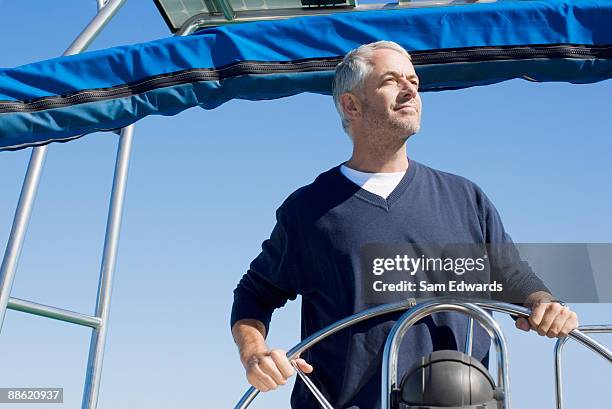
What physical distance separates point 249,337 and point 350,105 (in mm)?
675

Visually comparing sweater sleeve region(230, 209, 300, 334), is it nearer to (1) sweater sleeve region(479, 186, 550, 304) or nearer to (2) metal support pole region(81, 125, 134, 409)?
(1) sweater sleeve region(479, 186, 550, 304)

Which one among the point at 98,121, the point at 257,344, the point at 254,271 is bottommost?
the point at 257,344

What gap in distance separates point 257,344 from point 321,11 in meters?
1.55

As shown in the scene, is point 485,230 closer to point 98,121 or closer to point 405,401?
point 405,401

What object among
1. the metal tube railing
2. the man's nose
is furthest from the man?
the metal tube railing

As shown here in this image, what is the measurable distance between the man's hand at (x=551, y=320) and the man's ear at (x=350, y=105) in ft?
2.55

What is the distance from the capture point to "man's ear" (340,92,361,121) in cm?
194

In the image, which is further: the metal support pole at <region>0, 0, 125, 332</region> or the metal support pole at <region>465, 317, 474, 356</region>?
the metal support pole at <region>0, 0, 125, 332</region>

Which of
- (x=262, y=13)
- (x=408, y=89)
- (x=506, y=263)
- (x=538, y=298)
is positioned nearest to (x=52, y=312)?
(x=262, y=13)

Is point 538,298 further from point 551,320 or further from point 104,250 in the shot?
point 104,250

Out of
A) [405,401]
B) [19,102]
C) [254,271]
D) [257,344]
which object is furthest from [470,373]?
[19,102]

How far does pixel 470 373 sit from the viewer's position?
1146 millimetres

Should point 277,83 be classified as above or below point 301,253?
above

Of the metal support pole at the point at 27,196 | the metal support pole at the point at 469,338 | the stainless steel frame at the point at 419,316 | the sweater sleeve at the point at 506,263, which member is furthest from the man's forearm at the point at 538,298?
the metal support pole at the point at 27,196
